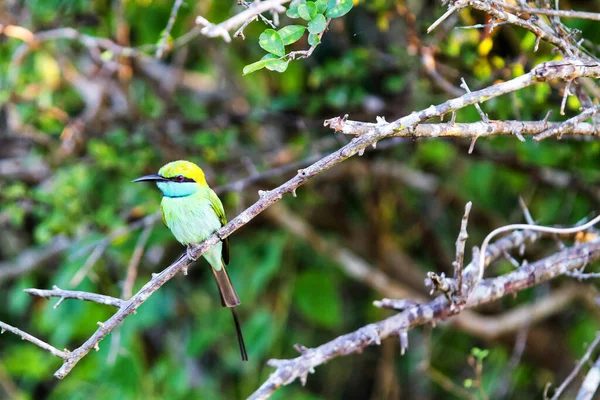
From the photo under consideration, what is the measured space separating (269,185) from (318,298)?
732 mm

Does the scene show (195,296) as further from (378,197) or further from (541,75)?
(541,75)

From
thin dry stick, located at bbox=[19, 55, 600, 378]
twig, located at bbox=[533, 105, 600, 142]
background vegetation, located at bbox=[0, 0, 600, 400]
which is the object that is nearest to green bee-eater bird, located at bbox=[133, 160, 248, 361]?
background vegetation, located at bbox=[0, 0, 600, 400]

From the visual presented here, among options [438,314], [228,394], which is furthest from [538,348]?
[438,314]

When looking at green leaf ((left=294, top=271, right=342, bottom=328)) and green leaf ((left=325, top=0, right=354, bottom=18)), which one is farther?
green leaf ((left=294, top=271, right=342, bottom=328))

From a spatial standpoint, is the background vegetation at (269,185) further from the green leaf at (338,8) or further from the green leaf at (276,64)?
the green leaf at (276,64)

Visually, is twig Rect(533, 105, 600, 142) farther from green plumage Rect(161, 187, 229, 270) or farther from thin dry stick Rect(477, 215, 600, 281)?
green plumage Rect(161, 187, 229, 270)

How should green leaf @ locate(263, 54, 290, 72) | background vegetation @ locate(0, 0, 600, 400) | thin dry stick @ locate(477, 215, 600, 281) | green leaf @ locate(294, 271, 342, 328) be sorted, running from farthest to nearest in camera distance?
green leaf @ locate(294, 271, 342, 328)
background vegetation @ locate(0, 0, 600, 400)
thin dry stick @ locate(477, 215, 600, 281)
green leaf @ locate(263, 54, 290, 72)

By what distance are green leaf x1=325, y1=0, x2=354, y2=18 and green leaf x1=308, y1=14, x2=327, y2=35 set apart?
5 cm

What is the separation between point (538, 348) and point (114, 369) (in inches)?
102

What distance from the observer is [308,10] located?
197 cm

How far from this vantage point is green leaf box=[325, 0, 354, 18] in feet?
6.57

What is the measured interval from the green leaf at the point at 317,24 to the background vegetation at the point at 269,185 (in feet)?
4.97

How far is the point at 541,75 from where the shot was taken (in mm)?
1964

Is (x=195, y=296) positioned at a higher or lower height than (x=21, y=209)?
lower
